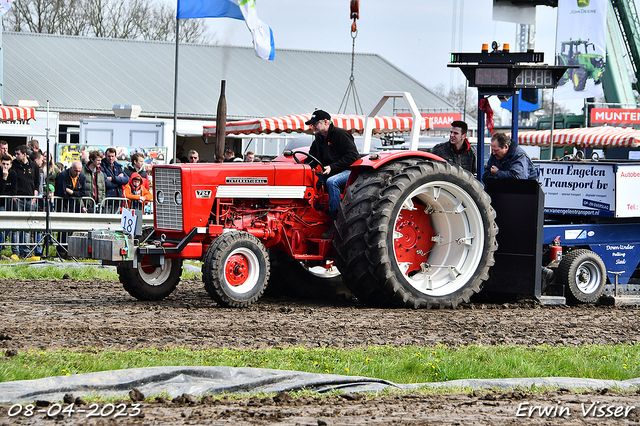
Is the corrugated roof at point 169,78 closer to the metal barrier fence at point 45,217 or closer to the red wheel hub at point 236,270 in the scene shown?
the metal barrier fence at point 45,217

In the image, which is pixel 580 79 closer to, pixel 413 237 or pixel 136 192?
pixel 136 192

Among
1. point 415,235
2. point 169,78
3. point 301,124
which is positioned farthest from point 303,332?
point 169,78

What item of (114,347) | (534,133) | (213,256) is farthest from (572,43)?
(114,347)

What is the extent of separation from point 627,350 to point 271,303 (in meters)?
3.81

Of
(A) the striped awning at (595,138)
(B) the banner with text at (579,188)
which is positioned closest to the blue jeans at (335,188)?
(B) the banner with text at (579,188)

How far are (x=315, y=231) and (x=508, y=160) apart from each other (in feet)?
7.41

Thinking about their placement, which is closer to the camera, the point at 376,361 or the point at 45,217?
the point at 376,361

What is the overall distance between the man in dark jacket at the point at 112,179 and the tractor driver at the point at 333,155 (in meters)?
6.33

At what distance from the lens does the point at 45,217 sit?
1369 centimetres

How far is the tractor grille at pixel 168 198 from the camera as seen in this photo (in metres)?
8.53

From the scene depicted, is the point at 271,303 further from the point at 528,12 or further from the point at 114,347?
the point at 528,12

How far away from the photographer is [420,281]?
8.99 m

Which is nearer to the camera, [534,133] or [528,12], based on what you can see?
[528,12]

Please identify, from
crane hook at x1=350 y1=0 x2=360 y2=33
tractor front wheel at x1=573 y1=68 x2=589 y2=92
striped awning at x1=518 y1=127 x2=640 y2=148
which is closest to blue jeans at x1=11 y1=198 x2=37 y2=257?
crane hook at x1=350 y1=0 x2=360 y2=33
